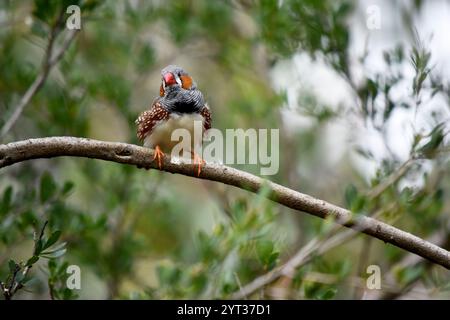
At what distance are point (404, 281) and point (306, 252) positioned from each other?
2.57 ft

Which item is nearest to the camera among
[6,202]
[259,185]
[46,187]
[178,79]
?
[259,185]

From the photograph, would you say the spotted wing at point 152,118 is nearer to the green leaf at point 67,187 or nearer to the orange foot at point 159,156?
the orange foot at point 159,156

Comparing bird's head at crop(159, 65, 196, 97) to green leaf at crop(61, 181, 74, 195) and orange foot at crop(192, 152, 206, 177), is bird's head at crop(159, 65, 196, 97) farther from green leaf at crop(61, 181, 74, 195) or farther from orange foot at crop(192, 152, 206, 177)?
green leaf at crop(61, 181, 74, 195)

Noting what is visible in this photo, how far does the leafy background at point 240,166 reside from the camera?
10.8 feet

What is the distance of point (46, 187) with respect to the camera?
141 inches

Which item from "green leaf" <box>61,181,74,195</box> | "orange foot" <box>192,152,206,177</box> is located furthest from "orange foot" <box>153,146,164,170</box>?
"green leaf" <box>61,181,74,195</box>

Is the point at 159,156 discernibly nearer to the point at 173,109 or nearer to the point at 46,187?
the point at 173,109

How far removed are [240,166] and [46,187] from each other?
121cm

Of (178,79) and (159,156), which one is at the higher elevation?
(178,79)

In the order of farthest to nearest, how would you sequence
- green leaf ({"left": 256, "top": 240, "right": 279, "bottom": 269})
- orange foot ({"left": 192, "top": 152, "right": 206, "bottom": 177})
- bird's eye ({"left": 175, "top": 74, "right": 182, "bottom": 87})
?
1. bird's eye ({"left": 175, "top": 74, "right": 182, "bottom": 87})
2. green leaf ({"left": 256, "top": 240, "right": 279, "bottom": 269})
3. orange foot ({"left": 192, "top": 152, "right": 206, "bottom": 177})

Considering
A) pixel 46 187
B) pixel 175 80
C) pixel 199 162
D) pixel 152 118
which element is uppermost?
pixel 175 80

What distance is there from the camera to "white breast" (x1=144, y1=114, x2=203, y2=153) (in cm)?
290

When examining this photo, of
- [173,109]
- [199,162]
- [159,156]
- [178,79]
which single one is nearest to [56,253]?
[159,156]

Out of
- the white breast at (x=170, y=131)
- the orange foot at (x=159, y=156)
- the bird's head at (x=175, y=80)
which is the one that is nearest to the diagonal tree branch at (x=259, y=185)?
the orange foot at (x=159, y=156)
